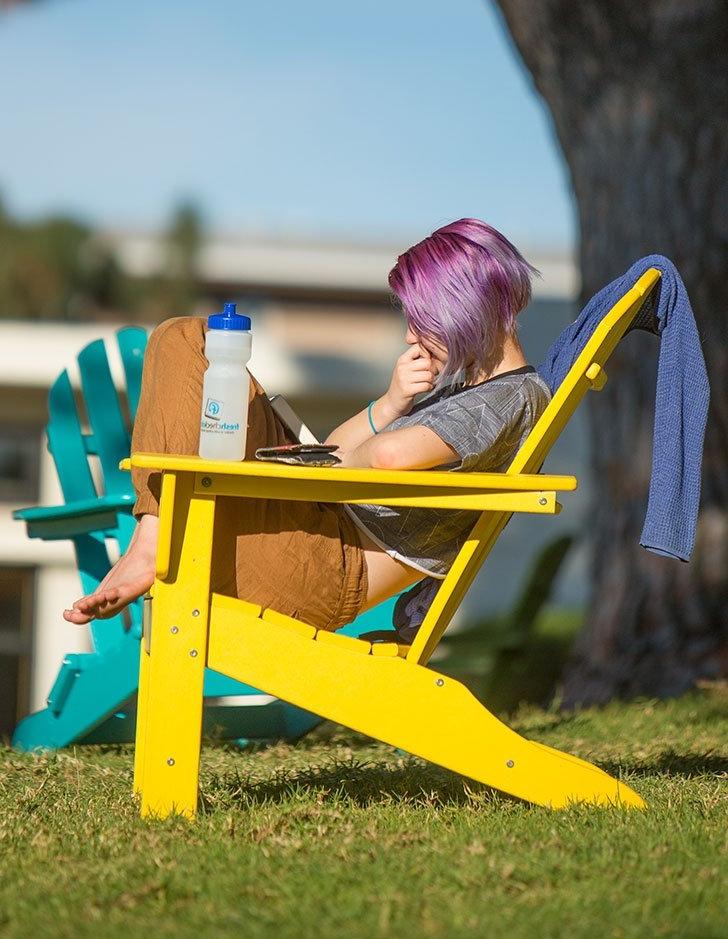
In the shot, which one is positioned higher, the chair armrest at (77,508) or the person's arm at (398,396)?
the person's arm at (398,396)

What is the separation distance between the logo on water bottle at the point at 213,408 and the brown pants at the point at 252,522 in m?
0.13

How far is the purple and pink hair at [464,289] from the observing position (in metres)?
2.86

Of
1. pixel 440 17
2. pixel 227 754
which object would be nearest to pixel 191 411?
pixel 227 754

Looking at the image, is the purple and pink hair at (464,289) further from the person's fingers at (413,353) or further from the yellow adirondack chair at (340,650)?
the yellow adirondack chair at (340,650)

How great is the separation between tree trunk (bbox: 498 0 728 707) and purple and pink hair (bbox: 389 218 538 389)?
2725mm

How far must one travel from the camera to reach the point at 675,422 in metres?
2.87

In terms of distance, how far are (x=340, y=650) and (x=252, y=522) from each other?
0.34 m

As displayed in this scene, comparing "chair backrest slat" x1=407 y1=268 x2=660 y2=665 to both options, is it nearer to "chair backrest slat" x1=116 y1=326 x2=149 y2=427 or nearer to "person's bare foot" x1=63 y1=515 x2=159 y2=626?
"person's bare foot" x1=63 y1=515 x2=159 y2=626

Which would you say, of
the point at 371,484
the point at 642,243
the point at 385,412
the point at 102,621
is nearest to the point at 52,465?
the point at 642,243

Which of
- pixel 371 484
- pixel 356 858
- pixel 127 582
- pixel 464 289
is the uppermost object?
pixel 464 289

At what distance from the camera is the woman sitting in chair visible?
278 centimetres

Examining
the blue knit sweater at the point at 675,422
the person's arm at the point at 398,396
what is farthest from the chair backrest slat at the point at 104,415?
the blue knit sweater at the point at 675,422

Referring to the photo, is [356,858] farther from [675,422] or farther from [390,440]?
[675,422]

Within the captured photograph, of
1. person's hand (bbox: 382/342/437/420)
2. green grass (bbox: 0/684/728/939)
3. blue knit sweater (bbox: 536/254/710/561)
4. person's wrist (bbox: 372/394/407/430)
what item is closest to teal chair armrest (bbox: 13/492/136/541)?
green grass (bbox: 0/684/728/939)
